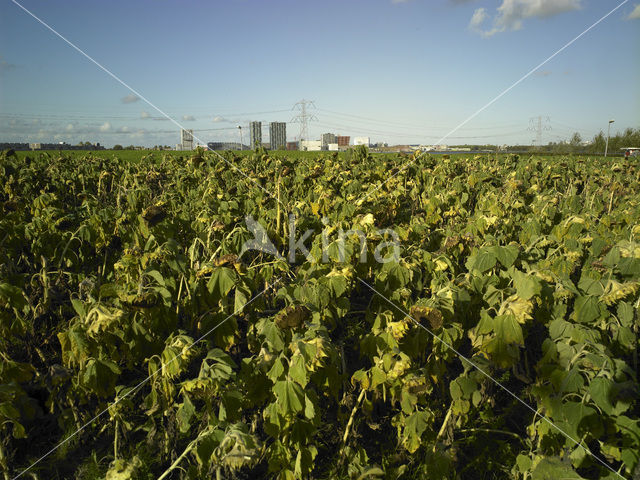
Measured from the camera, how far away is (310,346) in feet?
7.45

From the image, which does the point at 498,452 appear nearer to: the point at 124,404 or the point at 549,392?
the point at 549,392

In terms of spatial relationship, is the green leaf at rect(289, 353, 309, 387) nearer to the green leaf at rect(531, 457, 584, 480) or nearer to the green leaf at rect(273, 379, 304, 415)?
the green leaf at rect(273, 379, 304, 415)

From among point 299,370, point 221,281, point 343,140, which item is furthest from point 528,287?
point 343,140

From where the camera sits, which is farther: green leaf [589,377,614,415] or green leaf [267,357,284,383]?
green leaf [267,357,284,383]

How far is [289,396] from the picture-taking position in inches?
87.6

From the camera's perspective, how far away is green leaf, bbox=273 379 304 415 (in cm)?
222

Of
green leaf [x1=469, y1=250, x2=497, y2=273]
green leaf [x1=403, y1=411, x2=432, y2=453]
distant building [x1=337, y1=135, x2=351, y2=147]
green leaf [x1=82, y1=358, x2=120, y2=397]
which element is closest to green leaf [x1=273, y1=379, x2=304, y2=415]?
green leaf [x1=403, y1=411, x2=432, y2=453]

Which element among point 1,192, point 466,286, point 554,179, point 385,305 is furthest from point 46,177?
point 554,179

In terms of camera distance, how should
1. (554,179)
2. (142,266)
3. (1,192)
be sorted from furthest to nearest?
(554,179) → (1,192) → (142,266)

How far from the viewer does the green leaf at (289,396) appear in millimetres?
2217

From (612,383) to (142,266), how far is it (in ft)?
12.3

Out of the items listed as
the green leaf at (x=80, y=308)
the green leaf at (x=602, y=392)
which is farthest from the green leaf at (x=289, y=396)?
the green leaf at (x=602, y=392)

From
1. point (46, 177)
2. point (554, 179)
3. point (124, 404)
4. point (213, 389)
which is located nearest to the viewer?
point (213, 389)

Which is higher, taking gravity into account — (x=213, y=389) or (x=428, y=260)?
(x=428, y=260)
